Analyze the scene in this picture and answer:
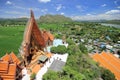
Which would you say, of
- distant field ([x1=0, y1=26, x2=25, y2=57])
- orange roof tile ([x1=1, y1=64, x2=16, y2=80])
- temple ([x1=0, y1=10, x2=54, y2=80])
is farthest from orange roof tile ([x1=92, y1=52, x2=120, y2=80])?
distant field ([x1=0, y1=26, x2=25, y2=57])

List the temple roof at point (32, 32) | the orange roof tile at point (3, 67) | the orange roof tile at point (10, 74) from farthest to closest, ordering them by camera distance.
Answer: the temple roof at point (32, 32) → the orange roof tile at point (3, 67) → the orange roof tile at point (10, 74)

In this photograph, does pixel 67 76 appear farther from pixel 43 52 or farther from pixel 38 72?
pixel 43 52

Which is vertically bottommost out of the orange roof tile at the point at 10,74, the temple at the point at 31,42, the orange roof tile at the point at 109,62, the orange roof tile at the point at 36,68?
the orange roof tile at the point at 109,62

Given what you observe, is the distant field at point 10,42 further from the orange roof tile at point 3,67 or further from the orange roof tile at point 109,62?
the orange roof tile at point 3,67

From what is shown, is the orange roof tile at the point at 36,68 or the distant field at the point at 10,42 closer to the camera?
the orange roof tile at the point at 36,68

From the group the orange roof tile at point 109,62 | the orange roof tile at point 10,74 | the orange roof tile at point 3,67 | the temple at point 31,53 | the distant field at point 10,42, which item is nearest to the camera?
the orange roof tile at point 10,74

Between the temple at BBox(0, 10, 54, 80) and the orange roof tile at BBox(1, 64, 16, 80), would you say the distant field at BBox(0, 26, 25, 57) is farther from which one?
the orange roof tile at BBox(1, 64, 16, 80)

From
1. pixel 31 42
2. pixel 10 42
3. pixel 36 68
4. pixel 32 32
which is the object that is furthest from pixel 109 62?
pixel 10 42

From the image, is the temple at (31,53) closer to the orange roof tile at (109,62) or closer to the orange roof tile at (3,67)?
the orange roof tile at (3,67)

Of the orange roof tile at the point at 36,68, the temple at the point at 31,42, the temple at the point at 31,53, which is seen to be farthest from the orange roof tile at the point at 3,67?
the temple at the point at 31,42

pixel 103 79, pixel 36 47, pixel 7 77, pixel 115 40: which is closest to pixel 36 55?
pixel 36 47

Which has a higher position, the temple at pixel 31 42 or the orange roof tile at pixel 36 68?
the temple at pixel 31 42

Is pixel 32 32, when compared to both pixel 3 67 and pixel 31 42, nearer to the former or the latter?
pixel 31 42
